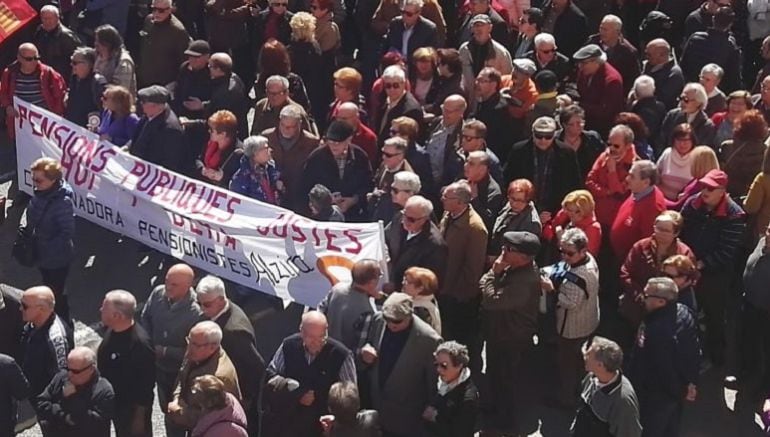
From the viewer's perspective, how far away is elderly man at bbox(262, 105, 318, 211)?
11367 mm

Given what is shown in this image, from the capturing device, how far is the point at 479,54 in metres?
12.9

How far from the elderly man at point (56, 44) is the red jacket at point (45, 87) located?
728mm

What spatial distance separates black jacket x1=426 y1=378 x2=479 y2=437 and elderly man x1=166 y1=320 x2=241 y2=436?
1.32 m

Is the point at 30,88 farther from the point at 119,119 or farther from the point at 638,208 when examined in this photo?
the point at 638,208

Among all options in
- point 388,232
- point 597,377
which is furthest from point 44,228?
point 597,377

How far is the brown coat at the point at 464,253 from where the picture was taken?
32.8 feet

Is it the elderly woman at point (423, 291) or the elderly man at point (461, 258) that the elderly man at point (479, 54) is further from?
the elderly woman at point (423, 291)

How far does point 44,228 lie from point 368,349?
10.7 feet

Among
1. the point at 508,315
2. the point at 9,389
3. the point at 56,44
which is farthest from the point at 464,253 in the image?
the point at 56,44

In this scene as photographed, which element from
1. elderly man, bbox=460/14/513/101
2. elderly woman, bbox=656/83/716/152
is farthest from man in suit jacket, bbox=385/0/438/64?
elderly woman, bbox=656/83/716/152

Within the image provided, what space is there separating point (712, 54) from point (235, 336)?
21.1ft

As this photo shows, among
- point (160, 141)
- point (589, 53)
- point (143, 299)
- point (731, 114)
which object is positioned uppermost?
point (731, 114)

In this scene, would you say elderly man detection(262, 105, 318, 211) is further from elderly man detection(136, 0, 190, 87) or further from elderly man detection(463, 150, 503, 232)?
elderly man detection(136, 0, 190, 87)

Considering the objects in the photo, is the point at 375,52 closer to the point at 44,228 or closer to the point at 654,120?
the point at 654,120
